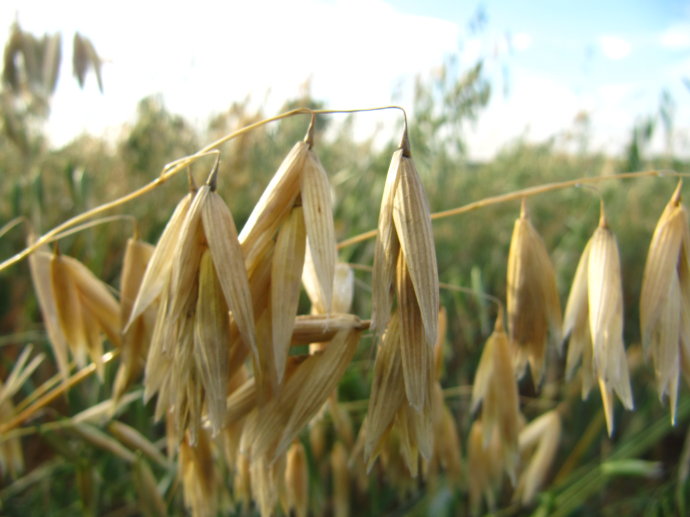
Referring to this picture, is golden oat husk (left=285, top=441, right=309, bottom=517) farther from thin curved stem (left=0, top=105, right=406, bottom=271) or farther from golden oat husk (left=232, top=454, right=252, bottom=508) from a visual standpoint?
thin curved stem (left=0, top=105, right=406, bottom=271)

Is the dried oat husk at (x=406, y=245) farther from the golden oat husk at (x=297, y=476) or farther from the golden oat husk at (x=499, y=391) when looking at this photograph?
the golden oat husk at (x=297, y=476)

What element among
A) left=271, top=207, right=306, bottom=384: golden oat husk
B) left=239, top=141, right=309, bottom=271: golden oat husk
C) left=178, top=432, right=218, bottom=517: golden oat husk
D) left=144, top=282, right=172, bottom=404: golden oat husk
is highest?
left=239, top=141, right=309, bottom=271: golden oat husk

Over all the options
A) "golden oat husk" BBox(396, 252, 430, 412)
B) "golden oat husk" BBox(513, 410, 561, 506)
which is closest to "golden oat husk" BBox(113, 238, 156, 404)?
"golden oat husk" BBox(396, 252, 430, 412)

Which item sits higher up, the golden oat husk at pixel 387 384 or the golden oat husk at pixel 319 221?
the golden oat husk at pixel 319 221

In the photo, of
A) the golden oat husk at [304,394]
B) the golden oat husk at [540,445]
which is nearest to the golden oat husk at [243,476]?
the golden oat husk at [304,394]

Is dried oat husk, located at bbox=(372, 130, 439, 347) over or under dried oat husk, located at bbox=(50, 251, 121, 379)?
over

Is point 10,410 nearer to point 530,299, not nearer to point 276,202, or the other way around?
point 276,202
